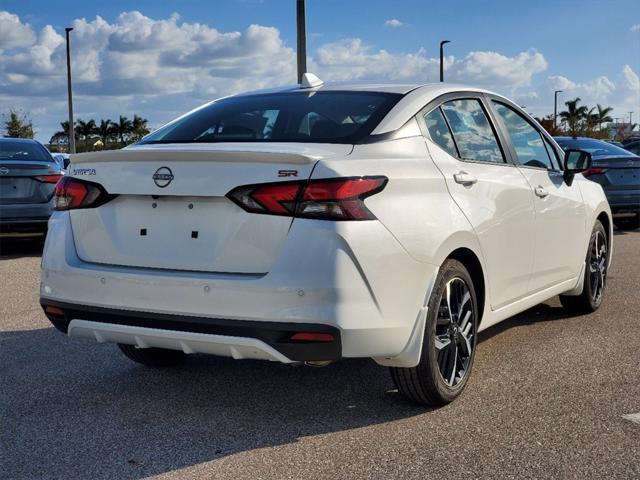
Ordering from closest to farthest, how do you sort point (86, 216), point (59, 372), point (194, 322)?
1. point (194, 322)
2. point (86, 216)
3. point (59, 372)

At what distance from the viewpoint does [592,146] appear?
13.8 m

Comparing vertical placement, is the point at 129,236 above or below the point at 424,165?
below

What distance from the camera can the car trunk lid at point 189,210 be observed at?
11.8 ft

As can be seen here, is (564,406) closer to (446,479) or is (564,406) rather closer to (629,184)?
(446,479)

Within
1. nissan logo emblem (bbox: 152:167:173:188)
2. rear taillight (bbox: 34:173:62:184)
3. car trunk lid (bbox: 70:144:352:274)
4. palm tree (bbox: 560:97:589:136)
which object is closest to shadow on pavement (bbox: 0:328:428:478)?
car trunk lid (bbox: 70:144:352:274)

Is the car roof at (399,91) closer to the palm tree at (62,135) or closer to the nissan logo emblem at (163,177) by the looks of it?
the nissan logo emblem at (163,177)

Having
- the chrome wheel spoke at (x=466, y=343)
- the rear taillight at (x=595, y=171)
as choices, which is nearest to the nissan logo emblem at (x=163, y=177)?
the chrome wheel spoke at (x=466, y=343)

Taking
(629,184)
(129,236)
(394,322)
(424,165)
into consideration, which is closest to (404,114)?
(424,165)

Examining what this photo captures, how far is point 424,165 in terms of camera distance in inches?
161

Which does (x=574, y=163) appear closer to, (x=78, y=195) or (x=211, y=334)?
(x=211, y=334)

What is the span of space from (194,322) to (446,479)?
1.23 meters

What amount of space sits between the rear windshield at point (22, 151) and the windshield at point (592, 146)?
7.73 metres

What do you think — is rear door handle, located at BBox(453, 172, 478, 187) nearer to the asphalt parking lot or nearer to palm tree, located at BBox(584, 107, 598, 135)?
the asphalt parking lot

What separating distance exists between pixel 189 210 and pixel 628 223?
1195 centimetres
